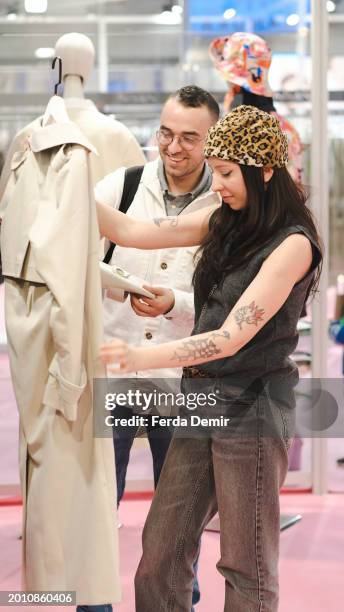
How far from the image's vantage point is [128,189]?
2566 millimetres

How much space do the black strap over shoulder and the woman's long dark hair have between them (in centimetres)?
53

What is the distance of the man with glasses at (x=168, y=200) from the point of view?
2.43m

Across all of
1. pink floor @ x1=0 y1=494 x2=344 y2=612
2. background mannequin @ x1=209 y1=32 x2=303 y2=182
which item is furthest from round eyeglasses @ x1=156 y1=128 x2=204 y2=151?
pink floor @ x1=0 y1=494 x2=344 y2=612

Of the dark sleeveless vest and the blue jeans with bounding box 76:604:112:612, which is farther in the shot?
the blue jeans with bounding box 76:604:112:612

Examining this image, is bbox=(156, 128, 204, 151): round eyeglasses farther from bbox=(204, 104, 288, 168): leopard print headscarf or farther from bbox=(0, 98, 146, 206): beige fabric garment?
bbox=(0, 98, 146, 206): beige fabric garment

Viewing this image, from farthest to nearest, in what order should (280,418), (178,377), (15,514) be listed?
(15,514) < (178,377) < (280,418)

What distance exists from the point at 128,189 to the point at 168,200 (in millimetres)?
123

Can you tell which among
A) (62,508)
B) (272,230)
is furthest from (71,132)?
(62,508)

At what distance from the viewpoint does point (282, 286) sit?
6.30 feet

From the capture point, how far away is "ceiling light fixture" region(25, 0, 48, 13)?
12.6 feet

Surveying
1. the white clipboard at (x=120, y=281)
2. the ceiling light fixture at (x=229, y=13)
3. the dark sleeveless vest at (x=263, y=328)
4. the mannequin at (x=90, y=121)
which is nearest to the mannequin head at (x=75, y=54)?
the mannequin at (x=90, y=121)

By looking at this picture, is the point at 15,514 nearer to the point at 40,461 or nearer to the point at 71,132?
the point at 40,461

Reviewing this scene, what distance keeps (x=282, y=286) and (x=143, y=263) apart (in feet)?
2.29

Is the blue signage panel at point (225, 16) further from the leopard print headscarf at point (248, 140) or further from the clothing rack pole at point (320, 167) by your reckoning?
the leopard print headscarf at point (248, 140)
